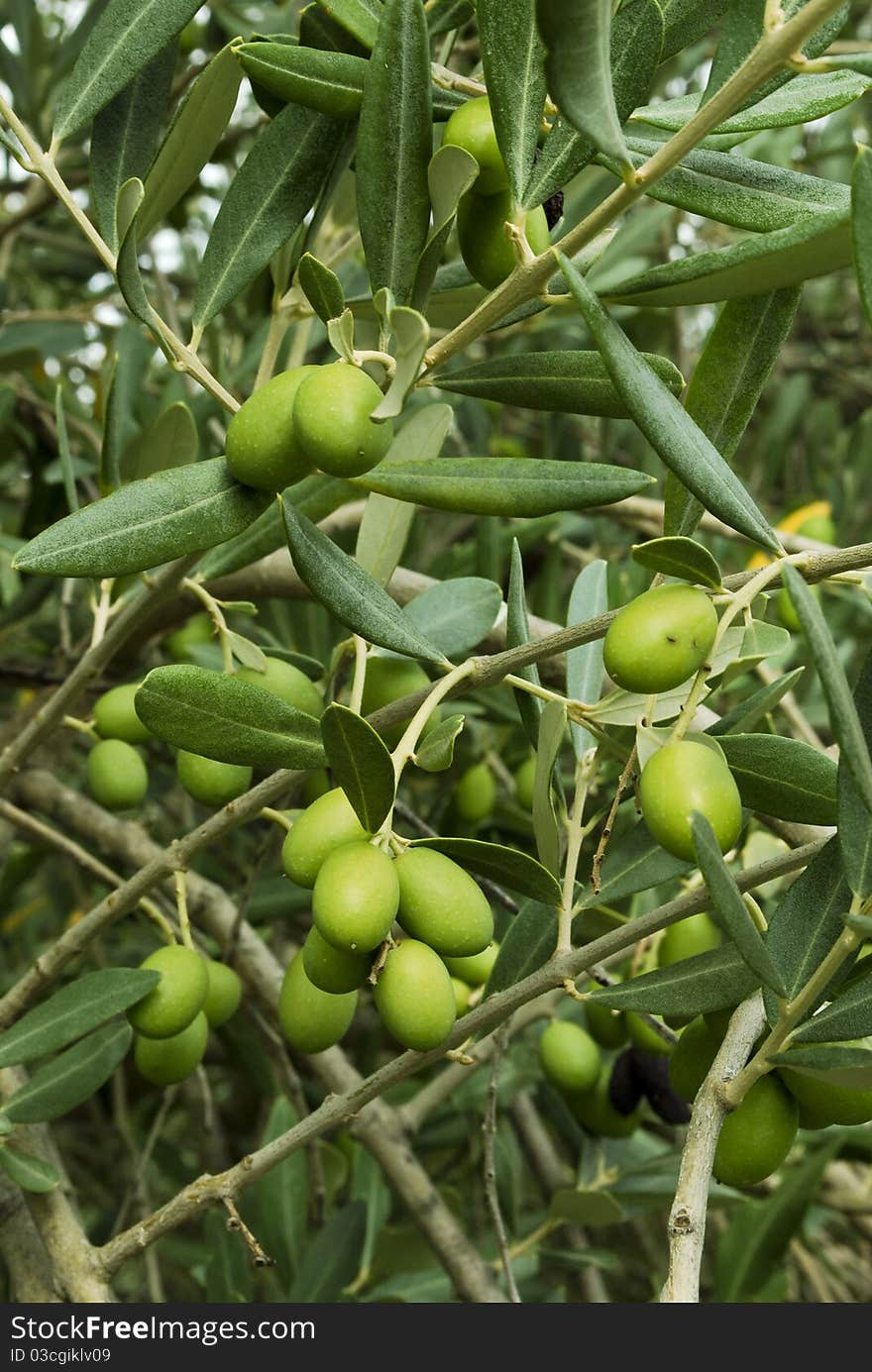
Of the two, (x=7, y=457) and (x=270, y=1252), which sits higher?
(x=7, y=457)

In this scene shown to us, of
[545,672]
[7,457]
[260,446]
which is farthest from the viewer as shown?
[7,457]

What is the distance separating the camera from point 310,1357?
1.16 meters

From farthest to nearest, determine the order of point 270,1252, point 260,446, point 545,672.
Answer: point 270,1252 < point 545,672 < point 260,446

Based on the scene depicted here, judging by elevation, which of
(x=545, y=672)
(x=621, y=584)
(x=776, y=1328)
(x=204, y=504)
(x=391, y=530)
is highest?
(x=204, y=504)

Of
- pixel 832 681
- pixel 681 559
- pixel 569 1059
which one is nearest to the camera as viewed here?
pixel 832 681

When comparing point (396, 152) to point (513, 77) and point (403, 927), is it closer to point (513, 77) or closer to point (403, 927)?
point (513, 77)

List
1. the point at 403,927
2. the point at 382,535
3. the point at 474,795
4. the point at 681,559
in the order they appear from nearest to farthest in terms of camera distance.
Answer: the point at 681,559
the point at 403,927
the point at 382,535
the point at 474,795

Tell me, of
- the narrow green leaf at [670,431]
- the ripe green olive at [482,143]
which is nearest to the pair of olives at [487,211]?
the ripe green olive at [482,143]

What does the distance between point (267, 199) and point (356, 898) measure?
1.72 ft

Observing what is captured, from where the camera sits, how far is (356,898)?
0.76m

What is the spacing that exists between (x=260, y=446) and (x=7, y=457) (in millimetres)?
1571

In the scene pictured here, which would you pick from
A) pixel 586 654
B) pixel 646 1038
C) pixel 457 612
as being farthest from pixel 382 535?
pixel 646 1038

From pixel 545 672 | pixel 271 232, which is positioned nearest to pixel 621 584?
pixel 545 672

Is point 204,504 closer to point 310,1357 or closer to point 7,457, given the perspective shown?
point 310,1357
